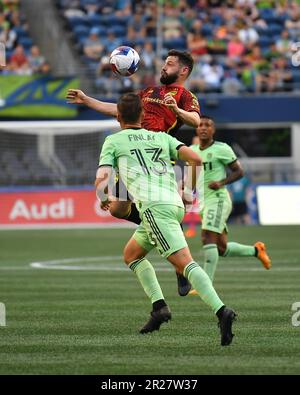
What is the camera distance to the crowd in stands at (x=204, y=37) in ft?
120

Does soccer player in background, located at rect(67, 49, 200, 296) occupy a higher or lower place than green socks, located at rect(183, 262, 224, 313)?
higher

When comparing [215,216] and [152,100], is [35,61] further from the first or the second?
[152,100]

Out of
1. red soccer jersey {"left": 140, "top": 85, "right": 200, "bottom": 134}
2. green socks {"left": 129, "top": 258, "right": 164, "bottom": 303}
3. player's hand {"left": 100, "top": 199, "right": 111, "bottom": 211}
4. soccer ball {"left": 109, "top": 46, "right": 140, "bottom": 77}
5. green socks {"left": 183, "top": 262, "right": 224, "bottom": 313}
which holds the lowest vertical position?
green socks {"left": 129, "top": 258, "right": 164, "bottom": 303}

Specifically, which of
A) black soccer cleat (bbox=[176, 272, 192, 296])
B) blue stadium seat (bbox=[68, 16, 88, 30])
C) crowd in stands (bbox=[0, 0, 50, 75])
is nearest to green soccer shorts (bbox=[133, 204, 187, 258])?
black soccer cleat (bbox=[176, 272, 192, 296])

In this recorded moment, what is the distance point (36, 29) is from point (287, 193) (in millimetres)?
12416

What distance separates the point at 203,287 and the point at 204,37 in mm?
28980

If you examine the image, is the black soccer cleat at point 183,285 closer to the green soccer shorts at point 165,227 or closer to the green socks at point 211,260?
the green socks at point 211,260

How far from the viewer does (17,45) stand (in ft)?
122

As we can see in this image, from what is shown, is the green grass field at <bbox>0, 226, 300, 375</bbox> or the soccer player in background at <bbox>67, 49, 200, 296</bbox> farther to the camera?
the soccer player in background at <bbox>67, 49, 200, 296</bbox>

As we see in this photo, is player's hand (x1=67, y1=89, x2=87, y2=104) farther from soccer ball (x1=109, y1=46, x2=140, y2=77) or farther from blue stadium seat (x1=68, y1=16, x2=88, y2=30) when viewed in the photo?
blue stadium seat (x1=68, y1=16, x2=88, y2=30)

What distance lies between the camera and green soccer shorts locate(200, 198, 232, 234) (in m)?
15.9

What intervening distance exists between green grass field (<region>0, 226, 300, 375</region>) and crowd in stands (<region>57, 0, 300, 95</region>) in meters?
14.9

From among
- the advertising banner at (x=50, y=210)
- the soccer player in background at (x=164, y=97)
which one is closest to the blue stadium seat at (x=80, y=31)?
the advertising banner at (x=50, y=210)

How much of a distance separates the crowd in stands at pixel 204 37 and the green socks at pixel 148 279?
24.3m
